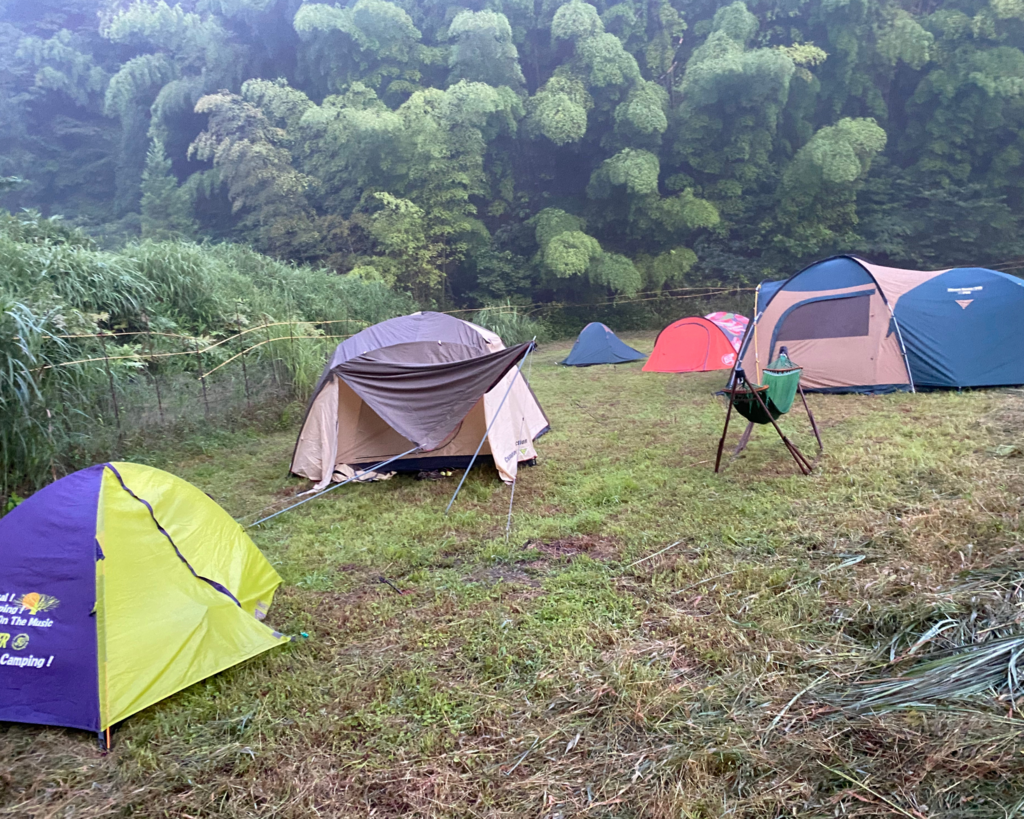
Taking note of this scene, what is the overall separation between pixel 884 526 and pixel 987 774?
1834mm

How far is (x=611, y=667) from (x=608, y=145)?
654 inches

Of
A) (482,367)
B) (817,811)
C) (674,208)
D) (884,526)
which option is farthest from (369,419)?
(674,208)

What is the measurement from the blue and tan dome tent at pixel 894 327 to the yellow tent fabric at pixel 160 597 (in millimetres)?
5359

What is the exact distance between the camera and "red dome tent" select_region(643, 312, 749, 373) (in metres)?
8.94

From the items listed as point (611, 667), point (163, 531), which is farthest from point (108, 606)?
point (611, 667)

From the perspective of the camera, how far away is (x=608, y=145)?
1656cm

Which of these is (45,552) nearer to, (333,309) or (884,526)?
(884,526)

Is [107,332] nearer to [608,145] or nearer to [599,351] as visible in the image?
[599,351]

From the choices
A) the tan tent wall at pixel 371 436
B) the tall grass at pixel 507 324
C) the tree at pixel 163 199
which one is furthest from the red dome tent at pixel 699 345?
the tree at pixel 163 199

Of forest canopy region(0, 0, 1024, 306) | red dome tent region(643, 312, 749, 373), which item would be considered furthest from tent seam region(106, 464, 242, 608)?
forest canopy region(0, 0, 1024, 306)

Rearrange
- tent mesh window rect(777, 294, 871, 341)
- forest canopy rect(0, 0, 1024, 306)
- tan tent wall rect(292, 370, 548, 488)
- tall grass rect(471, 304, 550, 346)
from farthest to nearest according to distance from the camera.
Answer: forest canopy rect(0, 0, 1024, 306) → tall grass rect(471, 304, 550, 346) → tent mesh window rect(777, 294, 871, 341) → tan tent wall rect(292, 370, 548, 488)

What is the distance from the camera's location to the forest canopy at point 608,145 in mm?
15117

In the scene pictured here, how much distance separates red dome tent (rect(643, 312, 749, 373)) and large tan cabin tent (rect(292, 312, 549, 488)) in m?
4.62

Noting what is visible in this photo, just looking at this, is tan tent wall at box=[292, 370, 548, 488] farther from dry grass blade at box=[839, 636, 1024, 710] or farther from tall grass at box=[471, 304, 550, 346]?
tall grass at box=[471, 304, 550, 346]
